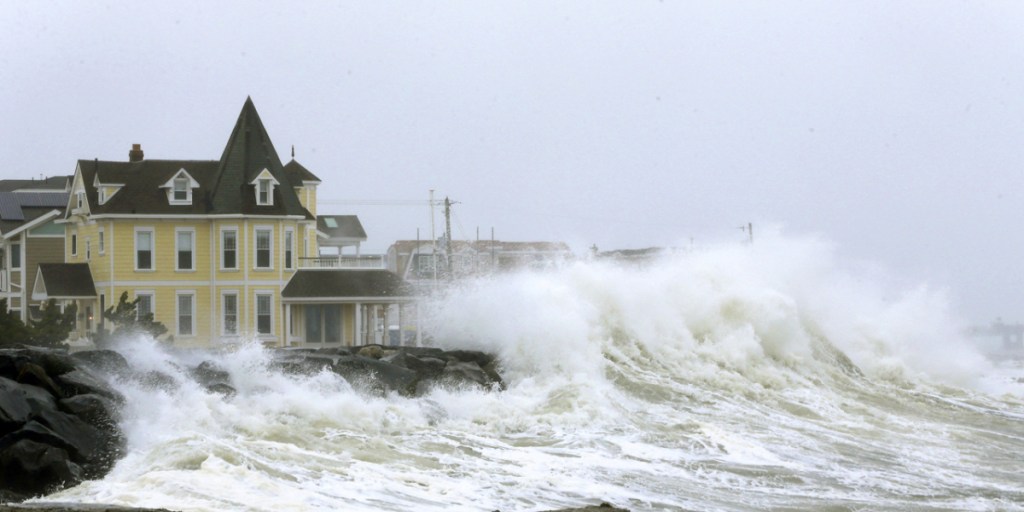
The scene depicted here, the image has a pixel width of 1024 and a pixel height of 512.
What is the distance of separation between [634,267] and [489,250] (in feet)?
141

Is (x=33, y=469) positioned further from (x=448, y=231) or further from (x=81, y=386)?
(x=448, y=231)

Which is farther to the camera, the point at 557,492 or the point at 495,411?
the point at 495,411

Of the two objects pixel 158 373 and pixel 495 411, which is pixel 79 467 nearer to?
pixel 158 373

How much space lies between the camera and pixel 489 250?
74250 millimetres

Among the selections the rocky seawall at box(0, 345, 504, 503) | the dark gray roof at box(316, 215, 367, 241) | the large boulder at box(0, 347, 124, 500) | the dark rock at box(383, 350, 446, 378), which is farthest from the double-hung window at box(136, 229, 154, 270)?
the large boulder at box(0, 347, 124, 500)

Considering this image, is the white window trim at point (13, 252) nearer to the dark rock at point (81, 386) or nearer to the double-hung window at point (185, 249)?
the double-hung window at point (185, 249)

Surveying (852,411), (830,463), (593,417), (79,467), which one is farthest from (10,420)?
(852,411)

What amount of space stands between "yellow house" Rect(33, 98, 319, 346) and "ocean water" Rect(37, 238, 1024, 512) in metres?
6.24

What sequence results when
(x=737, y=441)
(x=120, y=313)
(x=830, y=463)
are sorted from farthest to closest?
1. (x=120, y=313)
2. (x=737, y=441)
3. (x=830, y=463)

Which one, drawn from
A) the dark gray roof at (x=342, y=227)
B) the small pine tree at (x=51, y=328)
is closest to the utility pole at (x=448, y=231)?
the dark gray roof at (x=342, y=227)

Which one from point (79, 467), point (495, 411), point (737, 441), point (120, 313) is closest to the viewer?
point (79, 467)

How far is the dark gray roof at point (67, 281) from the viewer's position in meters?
35.4

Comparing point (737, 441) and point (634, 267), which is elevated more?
point (634, 267)

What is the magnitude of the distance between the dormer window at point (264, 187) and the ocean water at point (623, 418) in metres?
6.79
